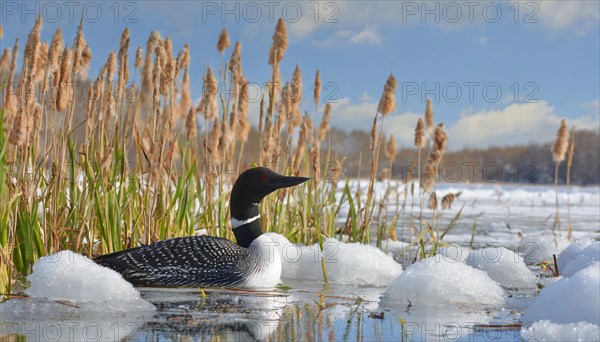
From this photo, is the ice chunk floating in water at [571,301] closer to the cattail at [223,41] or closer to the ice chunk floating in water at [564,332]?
the ice chunk floating in water at [564,332]

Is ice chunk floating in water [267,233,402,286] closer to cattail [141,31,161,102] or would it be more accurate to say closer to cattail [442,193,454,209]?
cattail [442,193,454,209]

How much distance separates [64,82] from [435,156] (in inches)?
107

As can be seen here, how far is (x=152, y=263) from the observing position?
3.76 m

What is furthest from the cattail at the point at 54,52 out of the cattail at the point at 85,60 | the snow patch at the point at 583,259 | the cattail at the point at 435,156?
the snow patch at the point at 583,259

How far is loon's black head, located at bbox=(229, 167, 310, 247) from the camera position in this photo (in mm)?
4316

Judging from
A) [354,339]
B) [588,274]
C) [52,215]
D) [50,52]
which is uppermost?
[50,52]

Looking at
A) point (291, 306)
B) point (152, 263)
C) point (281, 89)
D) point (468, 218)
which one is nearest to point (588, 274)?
point (291, 306)

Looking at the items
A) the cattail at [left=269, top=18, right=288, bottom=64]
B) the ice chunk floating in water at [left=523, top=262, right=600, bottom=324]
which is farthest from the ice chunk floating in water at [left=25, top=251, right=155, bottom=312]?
the cattail at [left=269, top=18, right=288, bottom=64]

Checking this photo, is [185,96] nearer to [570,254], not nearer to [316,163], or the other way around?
[316,163]

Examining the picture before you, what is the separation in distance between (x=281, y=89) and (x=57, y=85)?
2.06 m

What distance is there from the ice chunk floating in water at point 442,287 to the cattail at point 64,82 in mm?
2157

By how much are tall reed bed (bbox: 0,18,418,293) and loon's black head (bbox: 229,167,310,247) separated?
414 mm

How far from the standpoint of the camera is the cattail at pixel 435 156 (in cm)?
489

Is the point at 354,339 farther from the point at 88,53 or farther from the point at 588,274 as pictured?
the point at 88,53
